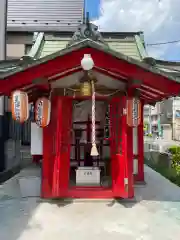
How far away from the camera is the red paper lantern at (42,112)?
6941mm

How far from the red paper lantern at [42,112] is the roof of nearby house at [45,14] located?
40.6 ft

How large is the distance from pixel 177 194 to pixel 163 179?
2410 mm

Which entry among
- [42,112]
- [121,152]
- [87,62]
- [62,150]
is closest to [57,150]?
[62,150]

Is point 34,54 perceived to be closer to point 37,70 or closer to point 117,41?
point 37,70

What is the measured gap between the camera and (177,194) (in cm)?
802

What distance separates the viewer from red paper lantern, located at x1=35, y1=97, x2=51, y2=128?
6.94 m

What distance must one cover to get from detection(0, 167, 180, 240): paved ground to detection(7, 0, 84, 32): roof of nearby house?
13.6 m

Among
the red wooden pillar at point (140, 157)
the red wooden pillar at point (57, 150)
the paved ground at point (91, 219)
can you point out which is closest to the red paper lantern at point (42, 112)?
the red wooden pillar at point (57, 150)

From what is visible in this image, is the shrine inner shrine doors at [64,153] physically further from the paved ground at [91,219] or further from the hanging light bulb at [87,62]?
the hanging light bulb at [87,62]

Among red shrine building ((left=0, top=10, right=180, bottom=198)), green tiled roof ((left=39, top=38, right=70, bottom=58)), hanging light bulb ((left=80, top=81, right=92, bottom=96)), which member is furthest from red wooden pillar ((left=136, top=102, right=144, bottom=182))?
green tiled roof ((left=39, top=38, right=70, bottom=58))

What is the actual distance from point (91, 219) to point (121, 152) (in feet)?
6.20

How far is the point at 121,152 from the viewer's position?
7.16m

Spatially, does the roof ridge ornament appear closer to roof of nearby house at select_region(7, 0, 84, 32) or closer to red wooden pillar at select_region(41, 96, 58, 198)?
red wooden pillar at select_region(41, 96, 58, 198)

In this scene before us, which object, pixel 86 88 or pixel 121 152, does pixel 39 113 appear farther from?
pixel 121 152
